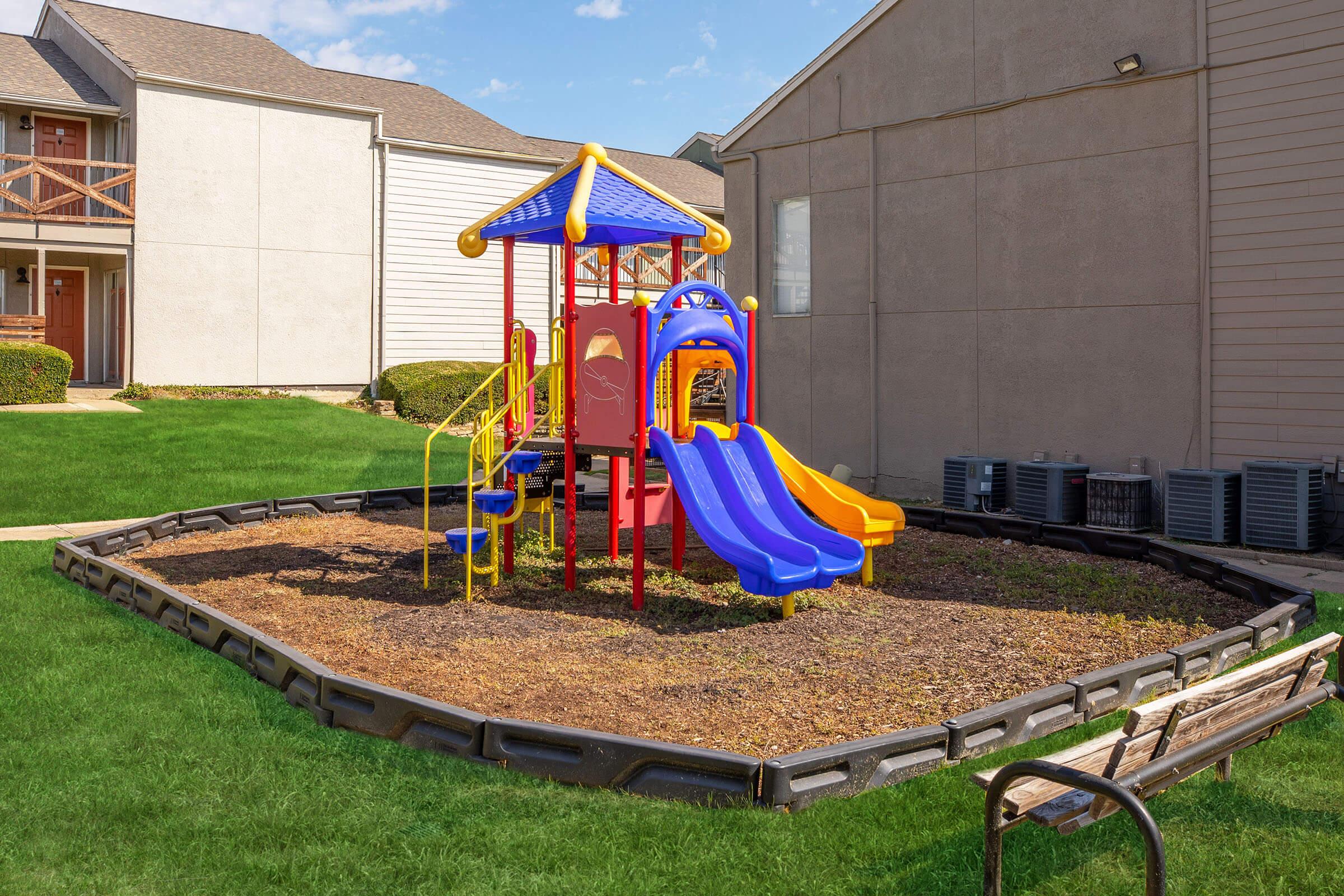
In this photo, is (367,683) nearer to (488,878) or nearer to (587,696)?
(587,696)

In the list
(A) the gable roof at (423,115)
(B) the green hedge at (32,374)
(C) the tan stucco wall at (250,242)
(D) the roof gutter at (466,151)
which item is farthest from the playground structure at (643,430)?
(A) the gable roof at (423,115)

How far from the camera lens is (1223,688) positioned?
3816mm

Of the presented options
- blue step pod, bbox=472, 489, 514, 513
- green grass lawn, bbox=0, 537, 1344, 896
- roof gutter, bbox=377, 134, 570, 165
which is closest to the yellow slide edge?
blue step pod, bbox=472, 489, 514, 513

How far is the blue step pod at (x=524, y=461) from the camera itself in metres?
9.13

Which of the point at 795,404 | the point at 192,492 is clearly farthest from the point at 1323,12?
the point at 192,492

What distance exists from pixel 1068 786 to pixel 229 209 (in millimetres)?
23255

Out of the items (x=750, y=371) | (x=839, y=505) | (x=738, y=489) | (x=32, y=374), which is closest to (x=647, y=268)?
(x=32, y=374)

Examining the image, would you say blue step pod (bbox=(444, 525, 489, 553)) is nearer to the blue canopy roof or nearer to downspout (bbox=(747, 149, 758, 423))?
the blue canopy roof

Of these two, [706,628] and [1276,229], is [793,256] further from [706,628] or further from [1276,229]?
[706,628]

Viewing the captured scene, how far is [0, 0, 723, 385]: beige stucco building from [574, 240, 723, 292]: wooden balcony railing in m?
1.81

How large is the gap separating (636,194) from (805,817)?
645 cm

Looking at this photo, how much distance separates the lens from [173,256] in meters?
22.6

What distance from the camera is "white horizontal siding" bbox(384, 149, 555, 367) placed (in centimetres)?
2564

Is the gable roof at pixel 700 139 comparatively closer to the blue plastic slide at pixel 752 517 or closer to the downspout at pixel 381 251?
the downspout at pixel 381 251
